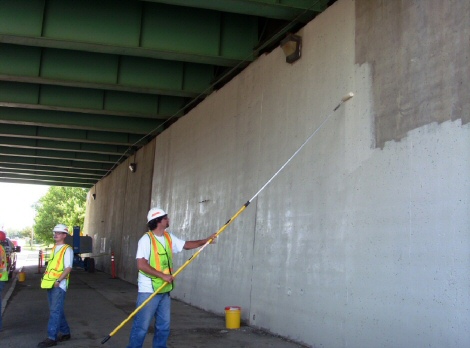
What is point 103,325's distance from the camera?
948 centimetres

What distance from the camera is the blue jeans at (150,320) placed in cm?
570

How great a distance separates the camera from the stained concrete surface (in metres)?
7.98

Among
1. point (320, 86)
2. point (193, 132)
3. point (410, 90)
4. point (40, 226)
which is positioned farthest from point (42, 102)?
point (40, 226)

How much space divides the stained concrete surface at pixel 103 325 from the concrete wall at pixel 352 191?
1.73ft

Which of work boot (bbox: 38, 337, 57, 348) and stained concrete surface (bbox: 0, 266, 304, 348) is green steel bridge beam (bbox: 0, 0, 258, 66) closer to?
stained concrete surface (bbox: 0, 266, 304, 348)

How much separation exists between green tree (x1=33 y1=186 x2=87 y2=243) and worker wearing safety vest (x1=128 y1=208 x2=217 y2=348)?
5009 cm

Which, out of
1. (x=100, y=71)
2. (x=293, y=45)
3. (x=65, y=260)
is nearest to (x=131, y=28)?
(x=100, y=71)

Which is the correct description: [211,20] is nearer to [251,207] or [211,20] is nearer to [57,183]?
[251,207]

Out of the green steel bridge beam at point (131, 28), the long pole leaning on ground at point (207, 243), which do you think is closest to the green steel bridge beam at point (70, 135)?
the green steel bridge beam at point (131, 28)

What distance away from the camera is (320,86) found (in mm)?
8023

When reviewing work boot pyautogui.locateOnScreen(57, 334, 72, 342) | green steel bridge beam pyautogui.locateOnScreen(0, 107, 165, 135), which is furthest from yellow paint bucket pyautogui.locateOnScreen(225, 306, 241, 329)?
green steel bridge beam pyautogui.locateOnScreen(0, 107, 165, 135)

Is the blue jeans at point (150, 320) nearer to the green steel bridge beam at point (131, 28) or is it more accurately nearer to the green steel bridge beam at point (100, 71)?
the green steel bridge beam at point (131, 28)

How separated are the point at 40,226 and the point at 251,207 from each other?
2139 inches

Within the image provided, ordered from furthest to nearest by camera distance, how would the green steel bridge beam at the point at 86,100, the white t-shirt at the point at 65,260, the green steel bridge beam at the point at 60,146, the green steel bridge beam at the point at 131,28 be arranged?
the green steel bridge beam at the point at 60,146, the green steel bridge beam at the point at 86,100, the green steel bridge beam at the point at 131,28, the white t-shirt at the point at 65,260
